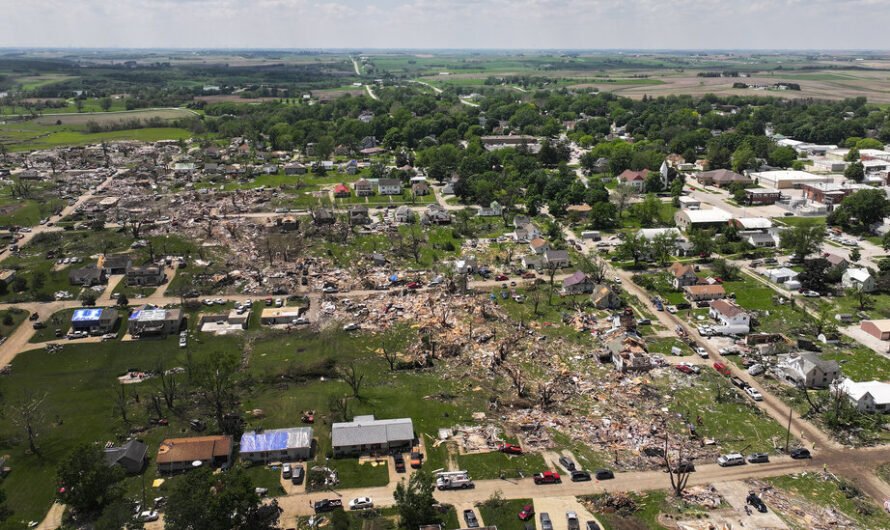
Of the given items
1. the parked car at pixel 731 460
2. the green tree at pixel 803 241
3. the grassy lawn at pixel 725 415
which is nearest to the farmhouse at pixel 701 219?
the green tree at pixel 803 241

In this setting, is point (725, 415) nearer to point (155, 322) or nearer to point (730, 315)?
point (730, 315)

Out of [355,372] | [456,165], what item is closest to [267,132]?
[456,165]

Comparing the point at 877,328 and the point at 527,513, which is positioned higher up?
the point at 877,328

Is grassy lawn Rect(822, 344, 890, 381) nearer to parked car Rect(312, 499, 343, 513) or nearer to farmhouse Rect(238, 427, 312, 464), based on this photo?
parked car Rect(312, 499, 343, 513)

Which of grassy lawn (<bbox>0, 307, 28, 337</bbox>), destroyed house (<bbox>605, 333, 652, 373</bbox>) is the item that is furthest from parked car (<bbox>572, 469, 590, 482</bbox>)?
grassy lawn (<bbox>0, 307, 28, 337</bbox>)

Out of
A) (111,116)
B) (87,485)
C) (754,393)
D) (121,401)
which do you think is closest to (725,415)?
(754,393)

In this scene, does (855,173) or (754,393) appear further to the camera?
(855,173)

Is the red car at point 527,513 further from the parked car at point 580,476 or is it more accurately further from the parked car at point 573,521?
the parked car at point 580,476
